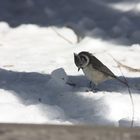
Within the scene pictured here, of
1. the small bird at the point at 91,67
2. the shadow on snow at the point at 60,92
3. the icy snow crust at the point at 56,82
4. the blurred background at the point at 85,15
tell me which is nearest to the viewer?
the icy snow crust at the point at 56,82

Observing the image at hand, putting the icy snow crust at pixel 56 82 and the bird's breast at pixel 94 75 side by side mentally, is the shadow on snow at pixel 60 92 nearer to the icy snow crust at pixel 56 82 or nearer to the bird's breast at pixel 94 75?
the icy snow crust at pixel 56 82

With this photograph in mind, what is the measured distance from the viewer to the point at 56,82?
446cm

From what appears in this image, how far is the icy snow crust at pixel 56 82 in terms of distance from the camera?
12.8ft

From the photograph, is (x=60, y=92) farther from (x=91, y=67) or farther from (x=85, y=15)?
(x=85, y=15)

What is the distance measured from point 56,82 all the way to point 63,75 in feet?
0.24

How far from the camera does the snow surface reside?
3.91 metres

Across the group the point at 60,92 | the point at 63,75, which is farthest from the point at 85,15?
the point at 60,92

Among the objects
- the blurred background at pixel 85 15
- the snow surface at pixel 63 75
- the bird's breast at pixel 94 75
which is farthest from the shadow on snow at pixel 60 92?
the blurred background at pixel 85 15

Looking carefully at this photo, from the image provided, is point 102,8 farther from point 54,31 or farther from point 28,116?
point 28,116

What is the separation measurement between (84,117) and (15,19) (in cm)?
266

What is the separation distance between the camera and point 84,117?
12.9ft

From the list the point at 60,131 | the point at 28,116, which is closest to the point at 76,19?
the point at 28,116

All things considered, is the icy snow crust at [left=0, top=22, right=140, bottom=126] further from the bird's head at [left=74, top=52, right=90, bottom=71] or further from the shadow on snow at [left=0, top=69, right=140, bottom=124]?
Result: the bird's head at [left=74, top=52, right=90, bottom=71]

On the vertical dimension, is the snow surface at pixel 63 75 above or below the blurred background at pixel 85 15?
below
